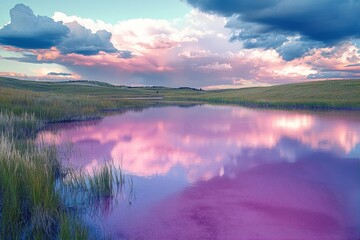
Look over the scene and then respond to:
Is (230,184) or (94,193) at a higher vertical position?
(94,193)

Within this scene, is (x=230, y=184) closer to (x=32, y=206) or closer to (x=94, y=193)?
(x=94, y=193)

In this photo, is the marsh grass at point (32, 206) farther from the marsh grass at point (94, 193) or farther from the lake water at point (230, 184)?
the lake water at point (230, 184)

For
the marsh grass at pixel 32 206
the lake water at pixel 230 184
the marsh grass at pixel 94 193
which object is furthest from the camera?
the marsh grass at pixel 94 193

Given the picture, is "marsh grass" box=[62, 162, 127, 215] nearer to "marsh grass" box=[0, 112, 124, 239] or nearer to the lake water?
"marsh grass" box=[0, 112, 124, 239]

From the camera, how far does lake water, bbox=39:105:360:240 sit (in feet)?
19.3

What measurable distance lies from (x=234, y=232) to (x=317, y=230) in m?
1.61

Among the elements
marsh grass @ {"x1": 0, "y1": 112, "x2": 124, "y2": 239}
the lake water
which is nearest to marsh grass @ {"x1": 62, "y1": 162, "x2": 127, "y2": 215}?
marsh grass @ {"x1": 0, "y1": 112, "x2": 124, "y2": 239}

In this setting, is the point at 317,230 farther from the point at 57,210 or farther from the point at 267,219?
the point at 57,210

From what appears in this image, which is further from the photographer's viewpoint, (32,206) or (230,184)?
(230,184)

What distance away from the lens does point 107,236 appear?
522cm

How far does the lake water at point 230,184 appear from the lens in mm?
5883

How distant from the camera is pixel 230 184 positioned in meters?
8.73

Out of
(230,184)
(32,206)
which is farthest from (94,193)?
(230,184)

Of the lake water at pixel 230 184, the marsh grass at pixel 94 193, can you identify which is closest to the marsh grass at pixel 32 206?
the marsh grass at pixel 94 193
